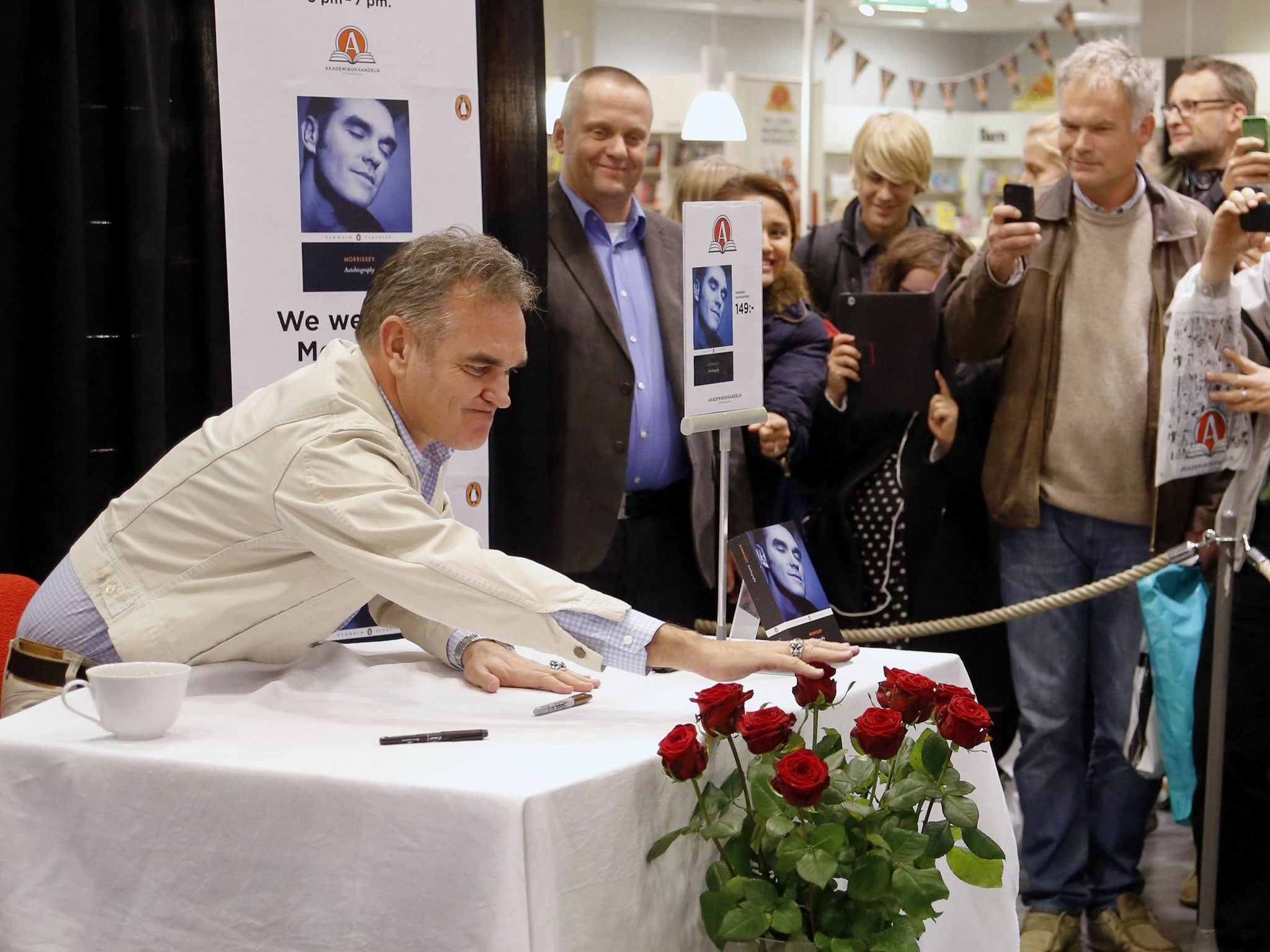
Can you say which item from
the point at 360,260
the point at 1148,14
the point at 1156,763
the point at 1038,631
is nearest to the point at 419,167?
the point at 360,260

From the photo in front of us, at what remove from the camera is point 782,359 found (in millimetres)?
3414

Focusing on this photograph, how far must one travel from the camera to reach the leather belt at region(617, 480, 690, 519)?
311 cm

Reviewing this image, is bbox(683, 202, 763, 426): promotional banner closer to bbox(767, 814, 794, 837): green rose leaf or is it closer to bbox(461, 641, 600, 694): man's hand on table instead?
bbox(461, 641, 600, 694): man's hand on table

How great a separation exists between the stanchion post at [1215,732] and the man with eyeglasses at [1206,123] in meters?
1.47

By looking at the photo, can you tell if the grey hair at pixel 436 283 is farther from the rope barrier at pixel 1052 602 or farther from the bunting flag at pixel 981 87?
the bunting flag at pixel 981 87

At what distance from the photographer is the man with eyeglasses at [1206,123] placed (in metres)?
4.04

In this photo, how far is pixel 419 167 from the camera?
2.98 m

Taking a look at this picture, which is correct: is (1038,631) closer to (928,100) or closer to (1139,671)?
(1139,671)

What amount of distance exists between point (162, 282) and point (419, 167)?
59 cm

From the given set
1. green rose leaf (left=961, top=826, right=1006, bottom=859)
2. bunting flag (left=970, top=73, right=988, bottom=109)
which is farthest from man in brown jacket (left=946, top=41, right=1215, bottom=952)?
bunting flag (left=970, top=73, right=988, bottom=109)

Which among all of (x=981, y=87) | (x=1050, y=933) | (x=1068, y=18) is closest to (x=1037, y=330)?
(x=1050, y=933)

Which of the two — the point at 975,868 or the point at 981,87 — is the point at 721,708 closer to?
the point at 975,868

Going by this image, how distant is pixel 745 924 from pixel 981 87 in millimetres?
10587

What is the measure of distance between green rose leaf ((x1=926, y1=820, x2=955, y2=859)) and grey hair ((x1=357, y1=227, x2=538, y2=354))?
3.00 ft
